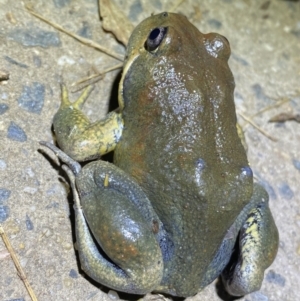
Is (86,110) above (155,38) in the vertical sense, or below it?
below

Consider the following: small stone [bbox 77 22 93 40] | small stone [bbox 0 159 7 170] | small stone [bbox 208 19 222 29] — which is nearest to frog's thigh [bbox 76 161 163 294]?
small stone [bbox 0 159 7 170]

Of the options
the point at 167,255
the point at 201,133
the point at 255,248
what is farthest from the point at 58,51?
the point at 255,248

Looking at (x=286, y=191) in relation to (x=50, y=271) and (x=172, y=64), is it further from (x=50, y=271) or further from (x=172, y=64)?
(x=50, y=271)

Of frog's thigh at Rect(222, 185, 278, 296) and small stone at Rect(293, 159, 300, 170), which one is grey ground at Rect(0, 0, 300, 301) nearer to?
small stone at Rect(293, 159, 300, 170)

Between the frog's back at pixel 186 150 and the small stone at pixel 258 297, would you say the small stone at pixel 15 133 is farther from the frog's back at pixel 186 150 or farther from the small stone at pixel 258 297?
the small stone at pixel 258 297

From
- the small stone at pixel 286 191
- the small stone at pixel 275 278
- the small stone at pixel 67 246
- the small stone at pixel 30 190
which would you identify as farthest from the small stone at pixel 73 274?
the small stone at pixel 286 191

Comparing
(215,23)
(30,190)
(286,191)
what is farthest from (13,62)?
(286,191)

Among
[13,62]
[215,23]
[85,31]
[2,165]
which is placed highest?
[215,23]
